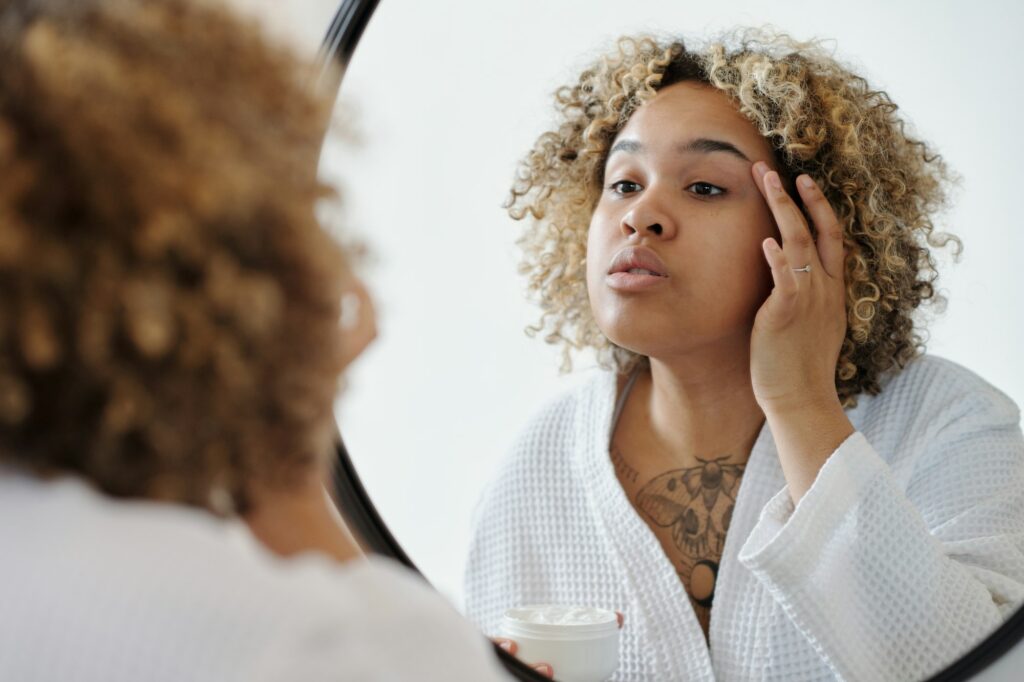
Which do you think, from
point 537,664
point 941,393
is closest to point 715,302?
point 941,393

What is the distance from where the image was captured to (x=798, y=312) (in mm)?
646

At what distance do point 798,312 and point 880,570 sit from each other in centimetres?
17

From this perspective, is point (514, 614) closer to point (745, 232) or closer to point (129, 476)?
point (745, 232)

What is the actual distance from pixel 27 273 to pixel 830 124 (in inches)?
22.0

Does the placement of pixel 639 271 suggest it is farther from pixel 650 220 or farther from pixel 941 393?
pixel 941 393

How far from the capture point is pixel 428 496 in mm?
801

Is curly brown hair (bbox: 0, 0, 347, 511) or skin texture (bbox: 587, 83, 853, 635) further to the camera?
skin texture (bbox: 587, 83, 853, 635)

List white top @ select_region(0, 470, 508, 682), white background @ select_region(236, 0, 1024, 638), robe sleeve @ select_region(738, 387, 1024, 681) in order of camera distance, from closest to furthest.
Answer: white top @ select_region(0, 470, 508, 682)
robe sleeve @ select_region(738, 387, 1024, 681)
white background @ select_region(236, 0, 1024, 638)

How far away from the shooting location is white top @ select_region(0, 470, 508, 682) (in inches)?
9.8

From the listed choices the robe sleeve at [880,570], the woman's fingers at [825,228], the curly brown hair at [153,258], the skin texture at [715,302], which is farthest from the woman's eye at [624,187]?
the curly brown hair at [153,258]

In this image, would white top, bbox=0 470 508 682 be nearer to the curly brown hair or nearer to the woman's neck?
the curly brown hair

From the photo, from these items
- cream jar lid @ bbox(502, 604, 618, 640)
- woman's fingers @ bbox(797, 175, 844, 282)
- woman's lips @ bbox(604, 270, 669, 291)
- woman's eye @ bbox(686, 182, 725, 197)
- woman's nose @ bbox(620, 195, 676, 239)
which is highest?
woman's fingers @ bbox(797, 175, 844, 282)

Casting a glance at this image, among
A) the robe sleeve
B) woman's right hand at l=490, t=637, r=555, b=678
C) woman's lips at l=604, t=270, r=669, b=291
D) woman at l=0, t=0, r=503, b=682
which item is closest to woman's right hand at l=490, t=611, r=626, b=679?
woman's right hand at l=490, t=637, r=555, b=678

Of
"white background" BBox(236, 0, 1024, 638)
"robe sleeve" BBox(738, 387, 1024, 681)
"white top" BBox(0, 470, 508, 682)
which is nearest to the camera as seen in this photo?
"white top" BBox(0, 470, 508, 682)
